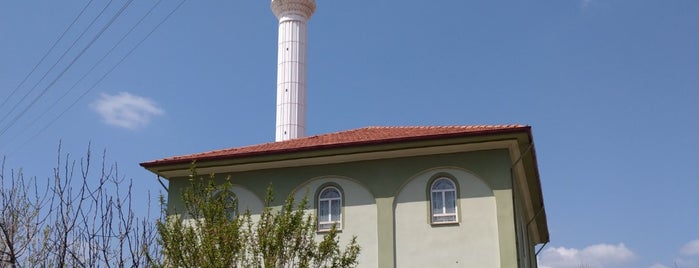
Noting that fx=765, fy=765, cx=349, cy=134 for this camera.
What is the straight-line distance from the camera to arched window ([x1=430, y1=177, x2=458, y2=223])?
48.6 feet

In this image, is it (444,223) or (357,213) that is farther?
(357,213)

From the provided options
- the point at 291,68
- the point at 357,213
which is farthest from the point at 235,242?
the point at 291,68

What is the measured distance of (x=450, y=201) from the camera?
14.9 meters

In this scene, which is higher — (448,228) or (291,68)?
(291,68)

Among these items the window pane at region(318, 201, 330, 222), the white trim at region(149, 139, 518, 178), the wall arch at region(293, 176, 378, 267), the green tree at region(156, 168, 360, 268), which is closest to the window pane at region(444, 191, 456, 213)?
the white trim at region(149, 139, 518, 178)

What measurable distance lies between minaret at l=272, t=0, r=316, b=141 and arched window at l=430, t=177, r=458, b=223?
1989cm

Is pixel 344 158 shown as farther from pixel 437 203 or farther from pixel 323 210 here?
pixel 437 203

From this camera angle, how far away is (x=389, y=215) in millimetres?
15148

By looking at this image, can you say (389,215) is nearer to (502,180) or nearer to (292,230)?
(502,180)

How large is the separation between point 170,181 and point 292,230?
7285 mm

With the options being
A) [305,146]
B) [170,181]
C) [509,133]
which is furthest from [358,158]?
[170,181]

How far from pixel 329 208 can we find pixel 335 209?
0.45 feet

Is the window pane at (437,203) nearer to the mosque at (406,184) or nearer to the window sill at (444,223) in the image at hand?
the mosque at (406,184)

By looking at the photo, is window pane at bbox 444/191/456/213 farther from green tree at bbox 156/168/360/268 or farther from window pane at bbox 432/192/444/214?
green tree at bbox 156/168/360/268
